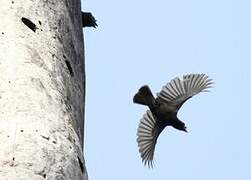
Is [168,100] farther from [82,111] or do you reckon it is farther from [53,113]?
[53,113]

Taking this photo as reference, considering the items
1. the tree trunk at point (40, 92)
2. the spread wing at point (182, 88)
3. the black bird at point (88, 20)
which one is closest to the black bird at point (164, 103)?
the spread wing at point (182, 88)

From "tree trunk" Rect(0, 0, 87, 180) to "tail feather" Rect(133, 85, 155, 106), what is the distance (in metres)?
1.13

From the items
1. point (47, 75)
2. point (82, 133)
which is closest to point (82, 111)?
point (82, 133)

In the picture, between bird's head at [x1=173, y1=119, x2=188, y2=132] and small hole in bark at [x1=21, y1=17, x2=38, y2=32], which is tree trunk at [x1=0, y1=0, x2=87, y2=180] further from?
bird's head at [x1=173, y1=119, x2=188, y2=132]

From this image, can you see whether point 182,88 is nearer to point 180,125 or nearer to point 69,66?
point 180,125

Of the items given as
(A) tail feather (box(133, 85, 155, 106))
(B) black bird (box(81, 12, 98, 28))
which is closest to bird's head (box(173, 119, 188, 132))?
(A) tail feather (box(133, 85, 155, 106))

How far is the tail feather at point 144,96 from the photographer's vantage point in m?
6.50

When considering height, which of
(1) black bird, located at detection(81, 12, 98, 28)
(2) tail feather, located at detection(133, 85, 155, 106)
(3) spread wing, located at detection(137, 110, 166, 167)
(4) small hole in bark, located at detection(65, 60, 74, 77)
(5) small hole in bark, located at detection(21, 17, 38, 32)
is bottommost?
(3) spread wing, located at detection(137, 110, 166, 167)

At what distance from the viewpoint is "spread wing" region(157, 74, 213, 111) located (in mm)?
6590

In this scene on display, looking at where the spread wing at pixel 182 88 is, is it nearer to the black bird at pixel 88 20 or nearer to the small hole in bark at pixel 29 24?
the black bird at pixel 88 20

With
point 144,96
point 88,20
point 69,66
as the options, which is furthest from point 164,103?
point 69,66

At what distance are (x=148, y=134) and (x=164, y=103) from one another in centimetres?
40

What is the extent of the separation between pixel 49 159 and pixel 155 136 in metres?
2.73

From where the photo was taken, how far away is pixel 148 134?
6.91 meters
